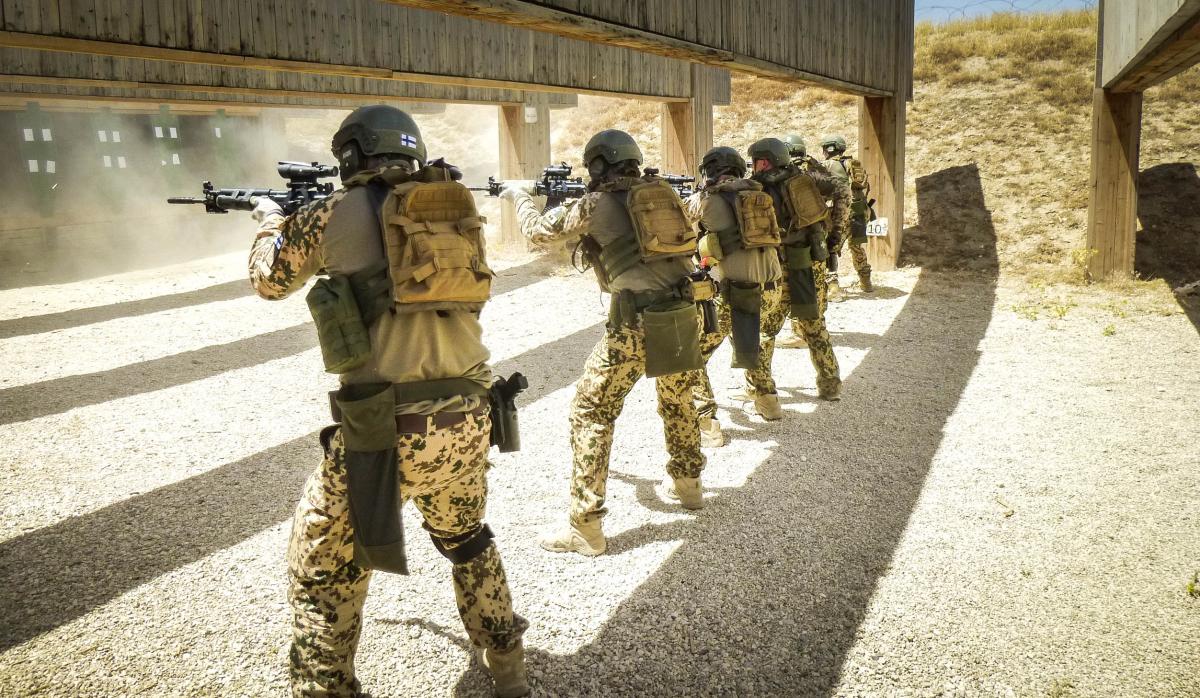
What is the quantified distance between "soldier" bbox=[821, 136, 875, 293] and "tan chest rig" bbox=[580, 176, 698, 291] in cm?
673

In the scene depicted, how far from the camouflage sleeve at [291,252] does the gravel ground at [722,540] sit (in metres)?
1.63

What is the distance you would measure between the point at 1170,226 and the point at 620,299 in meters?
11.6

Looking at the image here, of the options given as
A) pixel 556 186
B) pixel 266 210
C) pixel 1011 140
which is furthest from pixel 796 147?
pixel 1011 140

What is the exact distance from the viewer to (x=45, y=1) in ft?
19.1

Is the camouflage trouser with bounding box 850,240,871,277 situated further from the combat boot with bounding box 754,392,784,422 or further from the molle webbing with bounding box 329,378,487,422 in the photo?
the molle webbing with bounding box 329,378,487,422

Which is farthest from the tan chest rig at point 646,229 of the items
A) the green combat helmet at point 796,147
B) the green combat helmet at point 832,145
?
the green combat helmet at point 832,145

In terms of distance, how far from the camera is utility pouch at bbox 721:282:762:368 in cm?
547

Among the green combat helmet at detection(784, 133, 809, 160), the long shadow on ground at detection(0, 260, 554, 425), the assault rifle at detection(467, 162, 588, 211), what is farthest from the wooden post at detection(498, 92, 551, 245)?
the assault rifle at detection(467, 162, 588, 211)

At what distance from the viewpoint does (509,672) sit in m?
2.90

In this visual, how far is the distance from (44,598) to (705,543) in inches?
133

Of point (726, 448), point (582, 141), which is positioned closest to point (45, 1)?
point (726, 448)

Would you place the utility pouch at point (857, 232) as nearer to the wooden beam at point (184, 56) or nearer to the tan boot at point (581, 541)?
the wooden beam at point (184, 56)

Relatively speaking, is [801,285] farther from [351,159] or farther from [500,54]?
[500,54]

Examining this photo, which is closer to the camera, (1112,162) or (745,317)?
(745,317)
